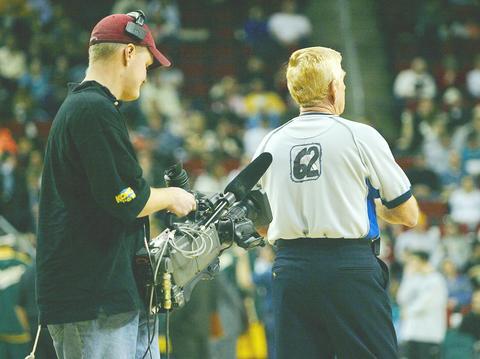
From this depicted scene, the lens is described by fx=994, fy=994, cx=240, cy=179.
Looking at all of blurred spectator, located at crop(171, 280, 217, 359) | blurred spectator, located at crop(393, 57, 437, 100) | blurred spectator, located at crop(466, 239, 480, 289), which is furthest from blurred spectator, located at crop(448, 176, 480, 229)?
blurred spectator, located at crop(171, 280, 217, 359)

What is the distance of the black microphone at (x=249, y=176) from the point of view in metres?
4.52

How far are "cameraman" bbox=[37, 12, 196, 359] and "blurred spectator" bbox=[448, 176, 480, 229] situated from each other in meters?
11.1

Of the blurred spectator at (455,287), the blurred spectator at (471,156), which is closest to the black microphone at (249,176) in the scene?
the blurred spectator at (455,287)

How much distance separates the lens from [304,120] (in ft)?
15.0

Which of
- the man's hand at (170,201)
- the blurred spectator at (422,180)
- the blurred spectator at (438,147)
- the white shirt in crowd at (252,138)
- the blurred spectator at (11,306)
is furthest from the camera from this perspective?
the blurred spectator at (438,147)

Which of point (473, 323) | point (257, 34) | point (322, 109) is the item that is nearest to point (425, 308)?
point (473, 323)

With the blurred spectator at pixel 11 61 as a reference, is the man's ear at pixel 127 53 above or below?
above

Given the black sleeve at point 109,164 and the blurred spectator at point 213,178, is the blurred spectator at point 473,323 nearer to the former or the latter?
the blurred spectator at point 213,178

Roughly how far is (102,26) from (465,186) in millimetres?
11239

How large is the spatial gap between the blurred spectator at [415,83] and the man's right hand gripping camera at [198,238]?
13213mm

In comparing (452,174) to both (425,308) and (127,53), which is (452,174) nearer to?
(425,308)

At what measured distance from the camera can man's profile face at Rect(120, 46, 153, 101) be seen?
4.24 meters

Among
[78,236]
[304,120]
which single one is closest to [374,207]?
[304,120]

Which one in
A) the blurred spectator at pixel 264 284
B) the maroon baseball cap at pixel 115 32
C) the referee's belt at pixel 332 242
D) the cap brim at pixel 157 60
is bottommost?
the blurred spectator at pixel 264 284
